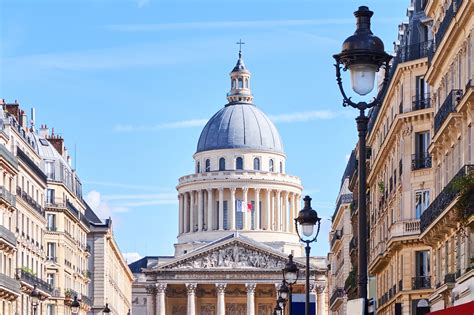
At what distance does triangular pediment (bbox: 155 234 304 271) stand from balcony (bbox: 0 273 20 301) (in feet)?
374

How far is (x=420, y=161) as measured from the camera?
55281 mm

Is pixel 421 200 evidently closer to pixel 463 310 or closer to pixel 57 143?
pixel 463 310

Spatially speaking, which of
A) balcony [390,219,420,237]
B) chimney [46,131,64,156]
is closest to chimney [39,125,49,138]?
chimney [46,131,64,156]

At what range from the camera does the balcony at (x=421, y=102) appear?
5516 cm

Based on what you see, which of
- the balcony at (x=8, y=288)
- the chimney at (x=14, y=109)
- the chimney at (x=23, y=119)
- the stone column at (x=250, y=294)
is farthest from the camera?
the stone column at (x=250, y=294)

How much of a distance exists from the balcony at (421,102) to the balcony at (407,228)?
4.08 metres

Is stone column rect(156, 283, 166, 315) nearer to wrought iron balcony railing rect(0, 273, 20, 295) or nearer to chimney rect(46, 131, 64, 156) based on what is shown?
chimney rect(46, 131, 64, 156)

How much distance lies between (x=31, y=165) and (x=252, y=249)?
359ft

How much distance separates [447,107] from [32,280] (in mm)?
47822

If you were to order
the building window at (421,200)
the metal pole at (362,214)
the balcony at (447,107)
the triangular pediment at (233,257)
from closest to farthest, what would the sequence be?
1. the metal pole at (362,214)
2. the balcony at (447,107)
3. the building window at (421,200)
4. the triangular pediment at (233,257)

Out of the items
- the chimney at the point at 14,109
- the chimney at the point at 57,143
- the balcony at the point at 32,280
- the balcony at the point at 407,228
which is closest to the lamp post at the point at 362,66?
the balcony at the point at 407,228

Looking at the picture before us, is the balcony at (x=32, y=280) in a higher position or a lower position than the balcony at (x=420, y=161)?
lower

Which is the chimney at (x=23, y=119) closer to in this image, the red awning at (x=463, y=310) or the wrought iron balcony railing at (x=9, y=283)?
the wrought iron balcony railing at (x=9, y=283)

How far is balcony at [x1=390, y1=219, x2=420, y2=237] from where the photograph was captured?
183 ft
